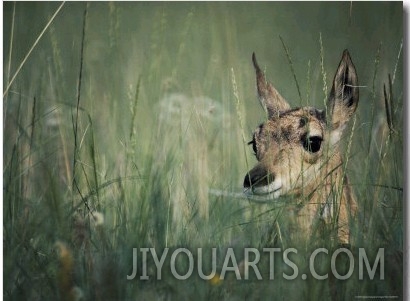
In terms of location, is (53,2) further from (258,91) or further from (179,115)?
(258,91)

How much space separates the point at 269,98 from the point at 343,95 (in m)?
0.34

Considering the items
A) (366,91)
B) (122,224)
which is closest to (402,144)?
(366,91)

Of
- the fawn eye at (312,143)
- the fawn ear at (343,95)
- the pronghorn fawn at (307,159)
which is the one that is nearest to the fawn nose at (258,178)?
the pronghorn fawn at (307,159)

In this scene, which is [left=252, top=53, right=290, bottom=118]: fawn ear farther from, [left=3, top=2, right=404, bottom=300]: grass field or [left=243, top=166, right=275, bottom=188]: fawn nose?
Answer: [left=243, top=166, right=275, bottom=188]: fawn nose

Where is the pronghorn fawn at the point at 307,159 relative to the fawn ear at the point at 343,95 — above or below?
below

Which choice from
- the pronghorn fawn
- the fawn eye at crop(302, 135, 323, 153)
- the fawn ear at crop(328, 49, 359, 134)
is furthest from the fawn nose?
the fawn ear at crop(328, 49, 359, 134)

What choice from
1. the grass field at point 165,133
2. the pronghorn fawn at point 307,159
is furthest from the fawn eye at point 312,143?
the grass field at point 165,133

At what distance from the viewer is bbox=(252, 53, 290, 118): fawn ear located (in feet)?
11.7

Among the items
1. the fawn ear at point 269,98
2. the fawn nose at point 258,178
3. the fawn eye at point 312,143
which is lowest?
the fawn nose at point 258,178

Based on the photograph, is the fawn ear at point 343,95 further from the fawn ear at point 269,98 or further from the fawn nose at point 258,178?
the fawn nose at point 258,178

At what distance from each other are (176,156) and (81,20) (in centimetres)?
77

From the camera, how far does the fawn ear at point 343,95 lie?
140 inches

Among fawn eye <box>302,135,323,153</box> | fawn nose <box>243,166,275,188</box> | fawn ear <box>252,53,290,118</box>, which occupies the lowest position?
fawn nose <box>243,166,275,188</box>

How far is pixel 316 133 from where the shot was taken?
3537 mm
